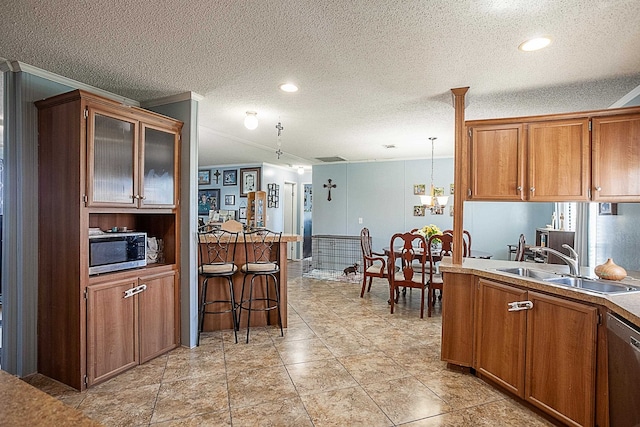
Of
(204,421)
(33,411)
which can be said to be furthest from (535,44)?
(204,421)

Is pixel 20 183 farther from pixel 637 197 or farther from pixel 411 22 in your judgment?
pixel 637 197

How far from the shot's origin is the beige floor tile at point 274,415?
6.90 ft

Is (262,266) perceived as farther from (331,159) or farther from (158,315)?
(331,159)

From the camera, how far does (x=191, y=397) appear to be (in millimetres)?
2391

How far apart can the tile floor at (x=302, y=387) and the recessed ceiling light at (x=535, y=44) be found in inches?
93.4

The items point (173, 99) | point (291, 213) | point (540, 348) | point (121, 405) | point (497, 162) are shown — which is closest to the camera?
point (540, 348)

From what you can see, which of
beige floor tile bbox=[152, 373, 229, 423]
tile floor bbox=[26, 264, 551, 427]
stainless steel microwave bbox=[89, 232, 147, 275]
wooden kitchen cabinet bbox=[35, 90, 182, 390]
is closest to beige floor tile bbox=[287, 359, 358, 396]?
tile floor bbox=[26, 264, 551, 427]

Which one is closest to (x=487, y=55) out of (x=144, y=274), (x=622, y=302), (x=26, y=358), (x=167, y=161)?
(x=622, y=302)

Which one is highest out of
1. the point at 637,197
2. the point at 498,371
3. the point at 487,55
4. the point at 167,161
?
the point at 487,55

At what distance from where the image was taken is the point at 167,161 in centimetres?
313

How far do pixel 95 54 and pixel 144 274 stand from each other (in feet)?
5.58

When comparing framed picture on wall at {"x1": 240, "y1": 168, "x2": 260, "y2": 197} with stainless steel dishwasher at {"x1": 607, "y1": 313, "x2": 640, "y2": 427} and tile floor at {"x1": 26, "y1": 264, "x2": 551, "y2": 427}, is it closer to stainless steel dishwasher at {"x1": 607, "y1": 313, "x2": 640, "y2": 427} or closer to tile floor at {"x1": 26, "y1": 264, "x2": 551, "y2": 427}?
tile floor at {"x1": 26, "y1": 264, "x2": 551, "y2": 427}

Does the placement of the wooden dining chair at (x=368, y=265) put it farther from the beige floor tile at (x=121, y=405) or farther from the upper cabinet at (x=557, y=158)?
the beige floor tile at (x=121, y=405)

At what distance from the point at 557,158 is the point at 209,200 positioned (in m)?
7.43
